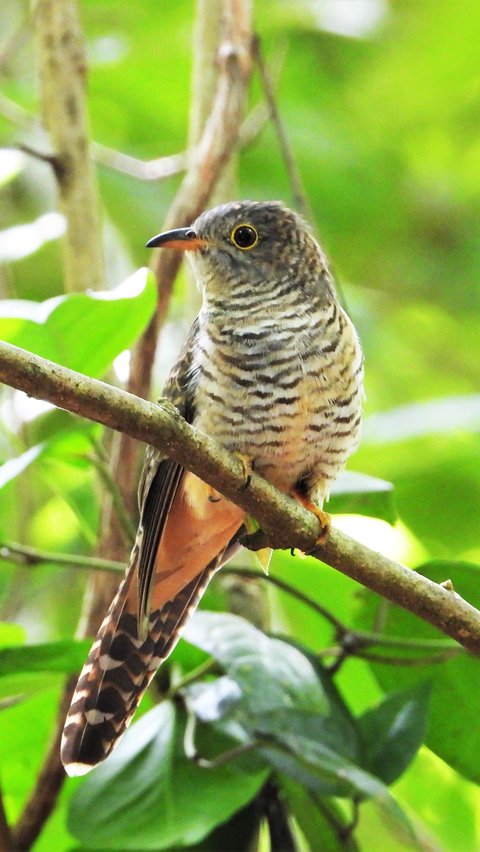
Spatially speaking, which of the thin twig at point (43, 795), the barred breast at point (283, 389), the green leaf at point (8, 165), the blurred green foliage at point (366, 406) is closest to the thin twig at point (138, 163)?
the blurred green foliage at point (366, 406)

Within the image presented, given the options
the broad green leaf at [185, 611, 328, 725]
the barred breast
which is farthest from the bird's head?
the broad green leaf at [185, 611, 328, 725]

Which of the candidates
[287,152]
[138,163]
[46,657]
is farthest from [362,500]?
[138,163]

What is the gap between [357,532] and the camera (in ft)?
12.9

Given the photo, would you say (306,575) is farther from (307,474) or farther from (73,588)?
(73,588)

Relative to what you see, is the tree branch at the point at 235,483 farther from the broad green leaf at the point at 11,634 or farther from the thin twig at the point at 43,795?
the thin twig at the point at 43,795

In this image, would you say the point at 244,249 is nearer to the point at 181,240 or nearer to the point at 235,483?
the point at 181,240

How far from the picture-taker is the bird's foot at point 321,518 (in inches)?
80.2

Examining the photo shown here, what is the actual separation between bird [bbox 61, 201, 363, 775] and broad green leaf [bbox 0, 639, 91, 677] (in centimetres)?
5

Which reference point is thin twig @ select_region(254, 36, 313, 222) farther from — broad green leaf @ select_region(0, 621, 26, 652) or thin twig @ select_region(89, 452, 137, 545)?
broad green leaf @ select_region(0, 621, 26, 652)

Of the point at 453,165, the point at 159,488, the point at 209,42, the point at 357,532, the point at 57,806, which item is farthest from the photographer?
the point at 453,165

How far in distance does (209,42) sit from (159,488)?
5.29 feet

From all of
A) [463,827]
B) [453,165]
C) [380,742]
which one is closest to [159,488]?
[380,742]

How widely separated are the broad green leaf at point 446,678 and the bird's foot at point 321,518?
0.28m

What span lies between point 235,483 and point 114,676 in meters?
0.76
